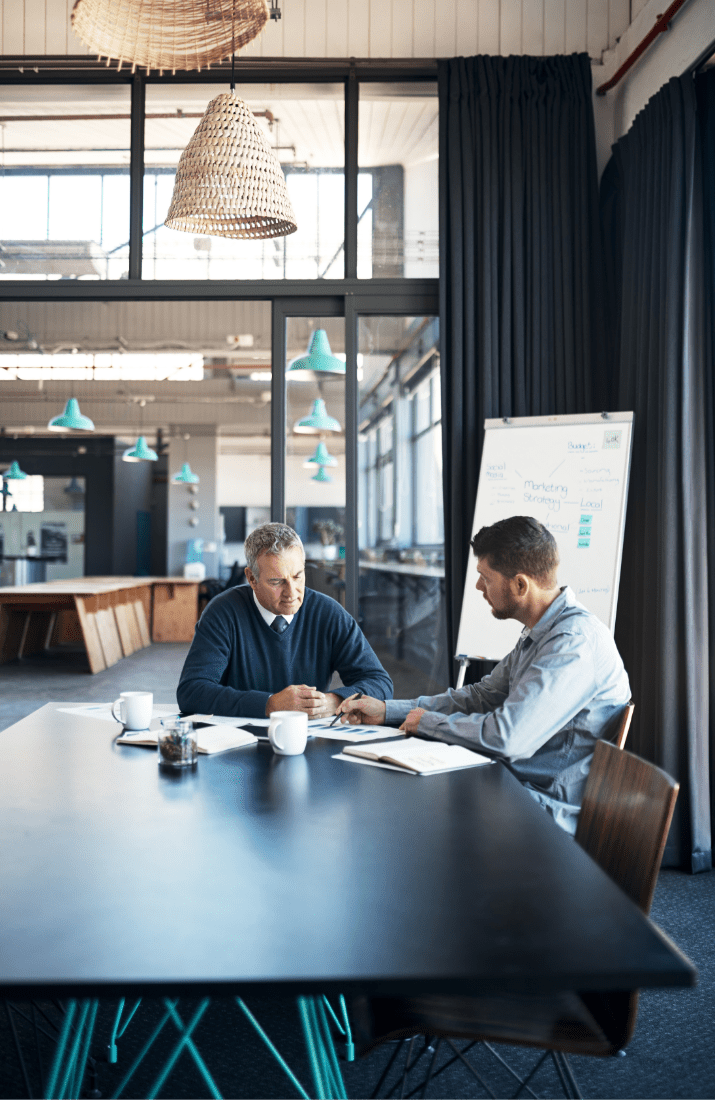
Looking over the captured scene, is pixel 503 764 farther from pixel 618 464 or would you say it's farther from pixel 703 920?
pixel 618 464

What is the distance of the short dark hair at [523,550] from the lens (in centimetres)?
231

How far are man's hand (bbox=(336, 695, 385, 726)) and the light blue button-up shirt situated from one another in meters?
0.20

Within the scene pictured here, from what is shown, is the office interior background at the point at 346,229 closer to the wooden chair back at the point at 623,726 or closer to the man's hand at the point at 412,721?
the man's hand at the point at 412,721

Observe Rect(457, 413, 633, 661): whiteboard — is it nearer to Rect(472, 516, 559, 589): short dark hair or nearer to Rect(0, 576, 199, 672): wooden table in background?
Rect(472, 516, 559, 589): short dark hair

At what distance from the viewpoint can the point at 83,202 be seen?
460cm

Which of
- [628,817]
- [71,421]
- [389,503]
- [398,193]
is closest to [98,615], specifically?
[71,421]

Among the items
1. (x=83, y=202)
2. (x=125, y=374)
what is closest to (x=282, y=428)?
(x=83, y=202)

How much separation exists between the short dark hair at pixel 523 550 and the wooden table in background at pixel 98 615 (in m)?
7.19

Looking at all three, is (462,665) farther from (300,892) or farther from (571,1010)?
(300,892)

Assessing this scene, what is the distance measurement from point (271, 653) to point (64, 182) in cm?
317

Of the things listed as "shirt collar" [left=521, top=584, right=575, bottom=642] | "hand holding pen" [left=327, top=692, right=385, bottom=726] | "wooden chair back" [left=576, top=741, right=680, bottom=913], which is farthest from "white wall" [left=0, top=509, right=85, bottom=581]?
"wooden chair back" [left=576, top=741, right=680, bottom=913]

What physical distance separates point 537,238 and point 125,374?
840 cm

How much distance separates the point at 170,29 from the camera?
7.72 feet

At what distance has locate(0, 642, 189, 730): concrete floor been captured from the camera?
7.45m
